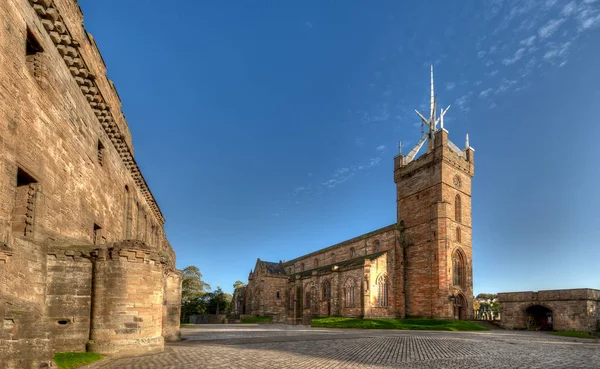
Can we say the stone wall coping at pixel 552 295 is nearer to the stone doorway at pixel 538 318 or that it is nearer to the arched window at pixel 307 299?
the stone doorway at pixel 538 318

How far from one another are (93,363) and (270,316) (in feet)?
154

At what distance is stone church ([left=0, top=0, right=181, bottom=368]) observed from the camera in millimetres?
8805

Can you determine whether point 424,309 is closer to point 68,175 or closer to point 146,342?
point 146,342

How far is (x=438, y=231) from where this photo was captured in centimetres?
4031

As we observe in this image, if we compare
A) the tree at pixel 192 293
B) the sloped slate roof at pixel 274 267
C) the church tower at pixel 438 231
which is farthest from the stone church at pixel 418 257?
the tree at pixel 192 293

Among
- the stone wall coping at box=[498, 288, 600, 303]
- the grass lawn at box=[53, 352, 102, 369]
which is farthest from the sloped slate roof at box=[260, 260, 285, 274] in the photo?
the grass lawn at box=[53, 352, 102, 369]

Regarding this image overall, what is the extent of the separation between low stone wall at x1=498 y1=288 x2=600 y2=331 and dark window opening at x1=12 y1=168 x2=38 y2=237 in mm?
40116

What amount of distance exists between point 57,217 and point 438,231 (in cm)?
3590

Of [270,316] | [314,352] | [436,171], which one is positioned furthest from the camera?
[270,316]

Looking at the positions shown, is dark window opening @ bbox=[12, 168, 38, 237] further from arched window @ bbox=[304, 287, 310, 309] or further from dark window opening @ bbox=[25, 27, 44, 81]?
arched window @ bbox=[304, 287, 310, 309]

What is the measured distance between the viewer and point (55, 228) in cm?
1149

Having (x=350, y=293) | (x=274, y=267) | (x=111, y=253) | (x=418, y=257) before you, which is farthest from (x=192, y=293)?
(x=111, y=253)

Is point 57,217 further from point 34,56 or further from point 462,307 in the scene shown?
point 462,307

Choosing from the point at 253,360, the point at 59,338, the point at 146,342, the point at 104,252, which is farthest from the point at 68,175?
the point at 253,360
